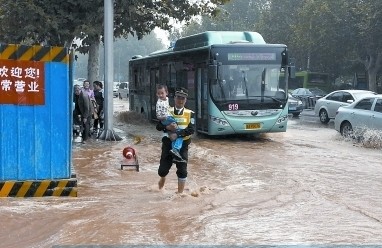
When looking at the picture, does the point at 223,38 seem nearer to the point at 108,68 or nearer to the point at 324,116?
the point at 108,68

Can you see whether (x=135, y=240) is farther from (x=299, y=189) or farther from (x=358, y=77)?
(x=358, y=77)

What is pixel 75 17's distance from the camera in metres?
18.1

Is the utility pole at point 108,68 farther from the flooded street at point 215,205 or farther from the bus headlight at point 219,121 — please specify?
the bus headlight at point 219,121

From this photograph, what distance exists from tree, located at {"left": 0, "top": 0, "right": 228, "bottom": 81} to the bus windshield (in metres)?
4.35

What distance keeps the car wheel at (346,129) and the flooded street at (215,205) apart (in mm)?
3137

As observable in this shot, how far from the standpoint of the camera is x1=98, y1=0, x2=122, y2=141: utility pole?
15391 mm

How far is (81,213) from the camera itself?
7.28 metres

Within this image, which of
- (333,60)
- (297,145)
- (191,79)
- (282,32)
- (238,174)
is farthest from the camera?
(282,32)

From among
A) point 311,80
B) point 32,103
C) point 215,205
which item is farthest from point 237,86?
point 311,80

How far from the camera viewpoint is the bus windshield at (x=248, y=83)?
15.6 m

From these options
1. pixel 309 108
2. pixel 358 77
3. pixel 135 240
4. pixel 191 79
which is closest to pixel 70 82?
pixel 135 240

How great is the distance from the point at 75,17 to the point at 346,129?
9.14m

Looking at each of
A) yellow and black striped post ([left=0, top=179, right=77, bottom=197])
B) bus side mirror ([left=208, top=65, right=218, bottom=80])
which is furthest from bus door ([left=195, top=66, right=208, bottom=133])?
yellow and black striped post ([left=0, top=179, right=77, bottom=197])

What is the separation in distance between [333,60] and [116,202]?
136ft
